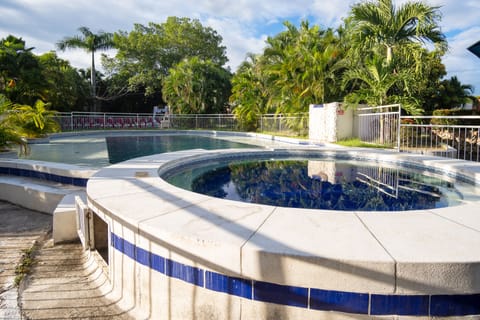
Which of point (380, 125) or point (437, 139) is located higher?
point (380, 125)

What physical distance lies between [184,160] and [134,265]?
4.04 metres

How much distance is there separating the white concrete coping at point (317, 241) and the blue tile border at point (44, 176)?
8.67ft

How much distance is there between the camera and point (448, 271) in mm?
1723

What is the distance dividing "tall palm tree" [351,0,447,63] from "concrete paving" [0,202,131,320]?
11203mm

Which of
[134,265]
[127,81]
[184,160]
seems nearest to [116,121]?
[127,81]

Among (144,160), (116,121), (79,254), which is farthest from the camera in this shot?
(116,121)

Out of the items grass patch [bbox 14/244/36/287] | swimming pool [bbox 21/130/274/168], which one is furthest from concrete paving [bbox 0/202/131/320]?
swimming pool [bbox 21/130/274/168]

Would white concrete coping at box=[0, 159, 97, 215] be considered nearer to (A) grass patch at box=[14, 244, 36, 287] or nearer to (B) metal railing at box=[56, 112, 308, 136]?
(A) grass patch at box=[14, 244, 36, 287]

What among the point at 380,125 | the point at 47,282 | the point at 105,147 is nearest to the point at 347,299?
the point at 47,282

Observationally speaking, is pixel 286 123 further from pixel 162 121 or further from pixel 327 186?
pixel 327 186

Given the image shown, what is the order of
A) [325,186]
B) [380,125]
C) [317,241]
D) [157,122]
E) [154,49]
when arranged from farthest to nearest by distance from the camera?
[154,49]
[157,122]
[380,125]
[325,186]
[317,241]

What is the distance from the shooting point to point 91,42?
1036 inches

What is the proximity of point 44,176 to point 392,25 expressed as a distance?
11.5 meters

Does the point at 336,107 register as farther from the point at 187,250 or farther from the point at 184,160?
the point at 187,250
